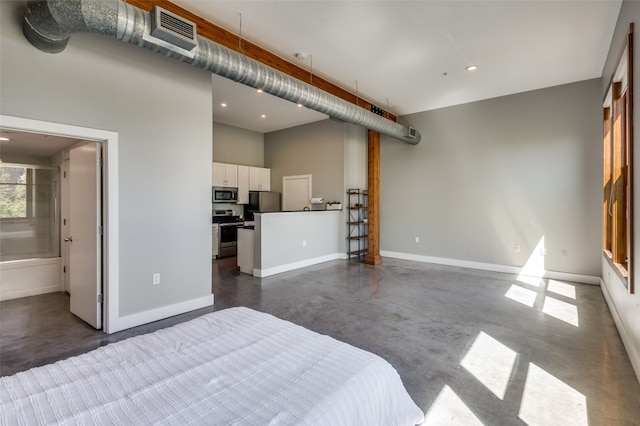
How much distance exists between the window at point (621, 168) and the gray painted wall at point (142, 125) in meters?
4.25

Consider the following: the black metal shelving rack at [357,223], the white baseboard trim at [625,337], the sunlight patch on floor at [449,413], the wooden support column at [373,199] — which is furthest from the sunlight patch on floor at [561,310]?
the black metal shelving rack at [357,223]

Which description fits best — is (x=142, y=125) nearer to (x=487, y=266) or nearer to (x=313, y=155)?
(x=313, y=155)

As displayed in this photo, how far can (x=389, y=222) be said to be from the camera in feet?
23.0

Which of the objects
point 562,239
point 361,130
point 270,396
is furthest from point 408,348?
point 361,130

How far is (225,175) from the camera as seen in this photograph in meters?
7.11

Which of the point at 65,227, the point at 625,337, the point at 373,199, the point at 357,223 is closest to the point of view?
the point at 625,337

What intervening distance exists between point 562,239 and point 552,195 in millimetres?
766

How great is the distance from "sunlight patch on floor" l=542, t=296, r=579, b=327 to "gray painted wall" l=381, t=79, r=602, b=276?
4.94 feet

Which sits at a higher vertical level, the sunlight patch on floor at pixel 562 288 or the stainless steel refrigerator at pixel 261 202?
the stainless steel refrigerator at pixel 261 202

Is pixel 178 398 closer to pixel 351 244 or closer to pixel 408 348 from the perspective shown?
pixel 408 348

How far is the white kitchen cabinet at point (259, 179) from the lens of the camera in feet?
25.2

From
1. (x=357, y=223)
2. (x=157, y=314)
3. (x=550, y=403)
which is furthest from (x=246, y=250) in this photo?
(x=550, y=403)

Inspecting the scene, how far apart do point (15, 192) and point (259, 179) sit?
4.62 metres

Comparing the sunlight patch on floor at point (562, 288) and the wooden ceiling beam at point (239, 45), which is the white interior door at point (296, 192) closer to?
the wooden ceiling beam at point (239, 45)
